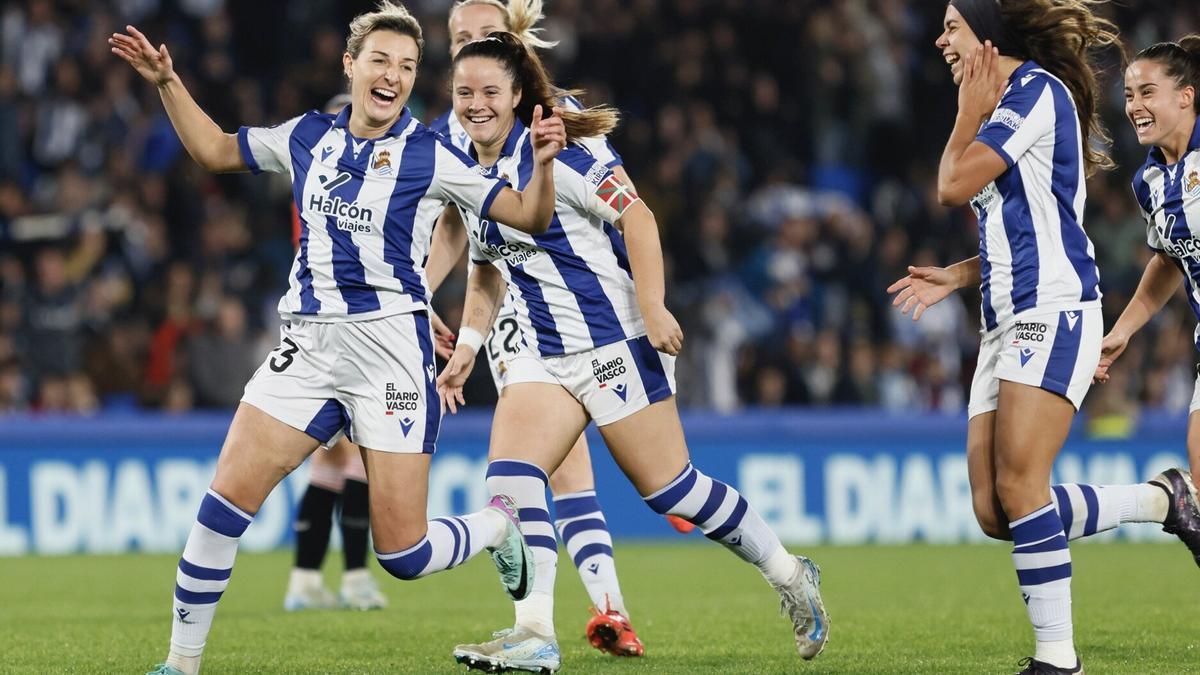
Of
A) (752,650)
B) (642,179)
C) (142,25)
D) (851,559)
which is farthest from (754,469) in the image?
(142,25)

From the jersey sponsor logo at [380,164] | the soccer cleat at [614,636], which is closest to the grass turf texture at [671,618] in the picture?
the soccer cleat at [614,636]

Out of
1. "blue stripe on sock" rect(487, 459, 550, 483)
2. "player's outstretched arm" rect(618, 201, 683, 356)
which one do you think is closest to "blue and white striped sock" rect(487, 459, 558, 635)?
"blue stripe on sock" rect(487, 459, 550, 483)

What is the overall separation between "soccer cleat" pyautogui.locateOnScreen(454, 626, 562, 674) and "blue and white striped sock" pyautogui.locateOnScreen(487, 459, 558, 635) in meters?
0.12

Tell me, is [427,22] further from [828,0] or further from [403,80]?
[403,80]

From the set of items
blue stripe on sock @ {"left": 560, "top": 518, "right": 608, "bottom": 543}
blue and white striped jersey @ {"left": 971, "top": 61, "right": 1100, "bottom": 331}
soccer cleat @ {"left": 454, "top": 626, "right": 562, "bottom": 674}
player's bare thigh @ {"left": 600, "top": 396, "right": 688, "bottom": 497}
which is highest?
blue and white striped jersey @ {"left": 971, "top": 61, "right": 1100, "bottom": 331}

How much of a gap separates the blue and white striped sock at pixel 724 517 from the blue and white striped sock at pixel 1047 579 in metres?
1.04

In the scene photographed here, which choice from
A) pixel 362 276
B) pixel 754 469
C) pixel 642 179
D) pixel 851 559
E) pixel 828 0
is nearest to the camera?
pixel 362 276

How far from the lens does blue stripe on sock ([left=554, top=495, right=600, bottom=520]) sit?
688 cm

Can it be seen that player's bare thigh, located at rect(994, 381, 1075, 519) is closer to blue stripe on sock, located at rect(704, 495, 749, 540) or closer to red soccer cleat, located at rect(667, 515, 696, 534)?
blue stripe on sock, located at rect(704, 495, 749, 540)

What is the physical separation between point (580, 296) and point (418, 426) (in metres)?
0.95

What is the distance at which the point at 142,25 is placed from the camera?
54.8 feet

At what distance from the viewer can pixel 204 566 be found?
5.34 m

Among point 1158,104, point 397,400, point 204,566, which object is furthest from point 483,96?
point 1158,104

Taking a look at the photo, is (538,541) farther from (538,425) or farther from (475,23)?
(475,23)
